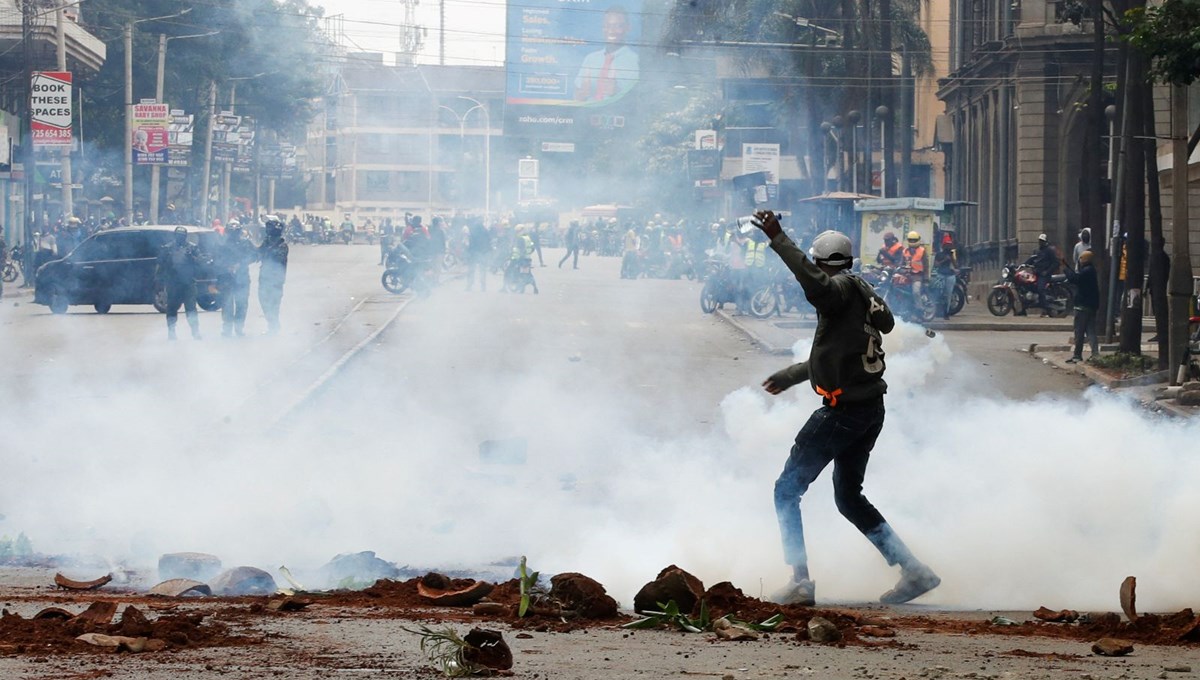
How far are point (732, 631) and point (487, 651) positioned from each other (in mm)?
1123

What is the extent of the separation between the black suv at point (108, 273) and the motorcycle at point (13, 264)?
38.8 feet

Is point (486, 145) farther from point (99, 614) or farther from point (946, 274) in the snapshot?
point (99, 614)

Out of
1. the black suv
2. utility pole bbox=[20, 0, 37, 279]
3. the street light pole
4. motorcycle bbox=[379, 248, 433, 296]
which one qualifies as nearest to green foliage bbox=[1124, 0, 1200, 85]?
the street light pole

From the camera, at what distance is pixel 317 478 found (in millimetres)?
9867

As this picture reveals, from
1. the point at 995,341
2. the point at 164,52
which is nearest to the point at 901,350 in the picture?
the point at 995,341

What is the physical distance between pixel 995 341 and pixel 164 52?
20.0 meters

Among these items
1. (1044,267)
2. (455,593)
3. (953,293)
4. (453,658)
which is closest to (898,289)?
(953,293)

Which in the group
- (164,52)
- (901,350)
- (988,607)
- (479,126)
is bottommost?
(988,607)

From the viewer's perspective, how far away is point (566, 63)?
1142 inches

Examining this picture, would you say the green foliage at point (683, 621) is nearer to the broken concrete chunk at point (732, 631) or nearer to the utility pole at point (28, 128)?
the broken concrete chunk at point (732, 631)

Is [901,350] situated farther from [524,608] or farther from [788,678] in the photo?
[788,678]

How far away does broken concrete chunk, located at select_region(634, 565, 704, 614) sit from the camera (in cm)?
603

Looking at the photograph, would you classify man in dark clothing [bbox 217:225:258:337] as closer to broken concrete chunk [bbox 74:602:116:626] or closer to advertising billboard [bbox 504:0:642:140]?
advertising billboard [bbox 504:0:642:140]

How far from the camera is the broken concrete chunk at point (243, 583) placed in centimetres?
660
